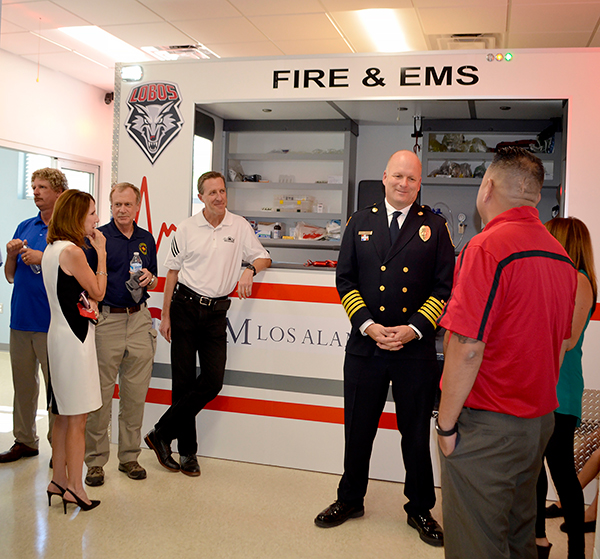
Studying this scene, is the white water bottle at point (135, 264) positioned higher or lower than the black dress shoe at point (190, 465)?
higher

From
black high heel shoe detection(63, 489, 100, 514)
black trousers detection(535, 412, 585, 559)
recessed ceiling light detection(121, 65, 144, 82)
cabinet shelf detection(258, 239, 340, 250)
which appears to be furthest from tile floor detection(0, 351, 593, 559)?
cabinet shelf detection(258, 239, 340, 250)

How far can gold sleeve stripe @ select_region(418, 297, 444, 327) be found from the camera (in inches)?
108

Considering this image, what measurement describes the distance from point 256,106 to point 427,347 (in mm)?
3636

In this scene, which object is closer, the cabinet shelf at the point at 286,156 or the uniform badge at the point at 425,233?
the uniform badge at the point at 425,233

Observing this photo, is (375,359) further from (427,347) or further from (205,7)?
(205,7)

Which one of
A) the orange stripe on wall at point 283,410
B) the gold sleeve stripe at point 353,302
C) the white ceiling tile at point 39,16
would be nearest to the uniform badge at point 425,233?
the gold sleeve stripe at point 353,302

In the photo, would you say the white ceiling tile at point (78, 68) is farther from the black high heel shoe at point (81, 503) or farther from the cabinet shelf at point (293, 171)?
the black high heel shoe at point (81, 503)

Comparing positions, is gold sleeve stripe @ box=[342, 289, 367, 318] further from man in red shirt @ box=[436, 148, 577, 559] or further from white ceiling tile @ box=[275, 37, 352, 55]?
white ceiling tile @ box=[275, 37, 352, 55]

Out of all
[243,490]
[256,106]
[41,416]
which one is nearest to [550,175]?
[256,106]

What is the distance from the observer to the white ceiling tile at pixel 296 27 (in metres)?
5.45

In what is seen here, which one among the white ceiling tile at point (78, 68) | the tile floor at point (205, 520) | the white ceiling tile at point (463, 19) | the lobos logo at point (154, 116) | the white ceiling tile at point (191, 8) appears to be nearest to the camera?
the tile floor at point (205, 520)

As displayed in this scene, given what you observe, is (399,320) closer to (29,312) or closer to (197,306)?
(197,306)

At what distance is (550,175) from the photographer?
562cm

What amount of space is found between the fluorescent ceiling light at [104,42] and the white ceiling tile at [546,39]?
4118 millimetres
